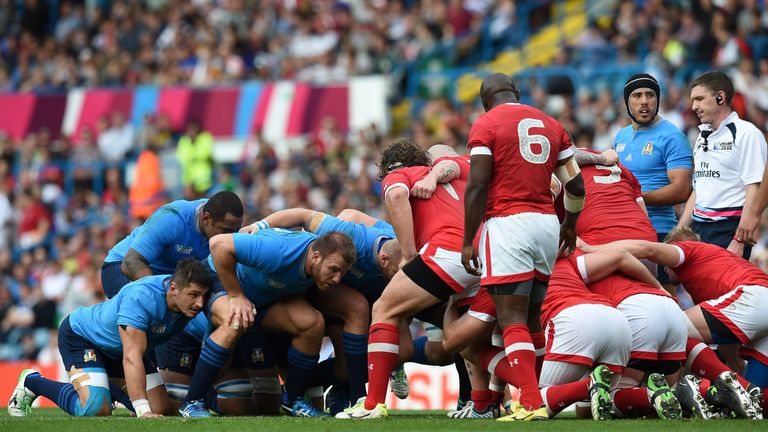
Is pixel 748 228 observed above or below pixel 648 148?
below

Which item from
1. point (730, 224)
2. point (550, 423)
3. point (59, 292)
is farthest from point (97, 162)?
point (550, 423)

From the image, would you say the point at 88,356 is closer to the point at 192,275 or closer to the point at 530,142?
the point at 192,275

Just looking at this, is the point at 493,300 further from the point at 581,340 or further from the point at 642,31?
the point at 642,31

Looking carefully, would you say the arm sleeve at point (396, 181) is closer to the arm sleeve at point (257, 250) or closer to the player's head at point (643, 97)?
the arm sleeve at point (257, 250)

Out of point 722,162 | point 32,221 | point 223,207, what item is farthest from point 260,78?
point 722,162

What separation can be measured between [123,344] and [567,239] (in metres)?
3.27

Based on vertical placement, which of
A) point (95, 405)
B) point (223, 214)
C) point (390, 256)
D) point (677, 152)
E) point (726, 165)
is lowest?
point (95, 405)

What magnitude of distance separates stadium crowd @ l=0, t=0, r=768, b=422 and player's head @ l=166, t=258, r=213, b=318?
4.64 meters

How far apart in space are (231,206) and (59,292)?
1032cm

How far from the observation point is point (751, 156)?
964 centimetres

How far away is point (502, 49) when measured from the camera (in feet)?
69.7

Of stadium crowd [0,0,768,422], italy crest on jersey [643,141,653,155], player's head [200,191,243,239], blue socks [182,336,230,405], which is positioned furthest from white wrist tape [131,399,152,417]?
stadium crowd [0,0,768,422]

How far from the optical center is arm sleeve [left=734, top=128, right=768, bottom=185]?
9.57 m

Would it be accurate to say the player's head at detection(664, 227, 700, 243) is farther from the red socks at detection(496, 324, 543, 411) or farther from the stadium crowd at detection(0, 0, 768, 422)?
the stadium crowd at detection(0, 0, 768, 422)
